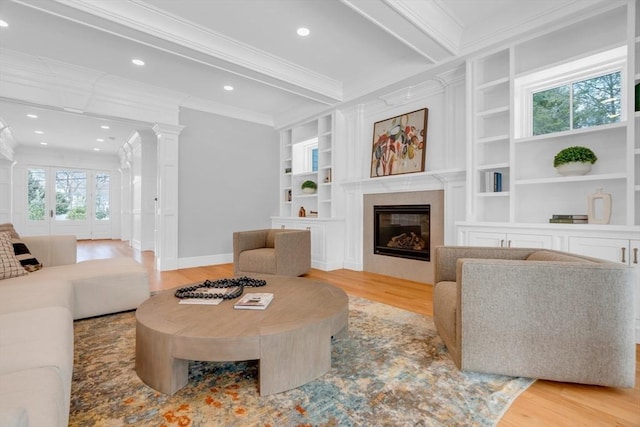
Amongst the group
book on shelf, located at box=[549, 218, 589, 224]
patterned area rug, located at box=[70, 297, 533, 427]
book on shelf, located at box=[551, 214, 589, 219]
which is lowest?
patterned area rug, located at box=[70, 297, 533, 427]

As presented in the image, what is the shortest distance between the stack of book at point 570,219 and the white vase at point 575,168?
368 mm

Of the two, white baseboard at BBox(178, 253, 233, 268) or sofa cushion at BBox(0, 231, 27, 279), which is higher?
sofa cushion at BBox(0, 231, 27, 279)

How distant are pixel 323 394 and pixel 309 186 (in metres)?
4.22

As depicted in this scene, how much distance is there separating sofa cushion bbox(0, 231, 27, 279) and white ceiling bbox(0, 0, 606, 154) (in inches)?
75.4

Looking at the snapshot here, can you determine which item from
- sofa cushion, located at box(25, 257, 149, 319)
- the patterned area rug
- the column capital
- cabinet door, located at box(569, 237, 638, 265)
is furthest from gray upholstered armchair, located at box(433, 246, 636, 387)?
the column capital

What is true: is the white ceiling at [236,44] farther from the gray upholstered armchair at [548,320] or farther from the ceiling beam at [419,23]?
the gray upholstered armchair at [548,320]

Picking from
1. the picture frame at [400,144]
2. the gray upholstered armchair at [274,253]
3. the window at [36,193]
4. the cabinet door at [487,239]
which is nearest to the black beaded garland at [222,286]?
the gray upholstered armchair at [274,253]

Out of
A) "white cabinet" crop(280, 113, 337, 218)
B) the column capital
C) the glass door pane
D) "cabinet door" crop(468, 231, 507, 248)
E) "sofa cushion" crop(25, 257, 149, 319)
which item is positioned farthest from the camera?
the glass door pane

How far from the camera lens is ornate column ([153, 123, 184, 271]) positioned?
489 centimetres

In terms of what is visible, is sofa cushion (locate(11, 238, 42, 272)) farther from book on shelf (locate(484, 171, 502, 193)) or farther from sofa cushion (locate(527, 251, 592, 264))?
book on shelf (locate(484, 171, 502, 193))

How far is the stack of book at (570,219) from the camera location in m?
2.63

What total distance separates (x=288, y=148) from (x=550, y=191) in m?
Answer: 4.36

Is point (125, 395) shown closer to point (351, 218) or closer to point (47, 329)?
point (47, 329)

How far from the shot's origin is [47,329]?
4.62 ft
